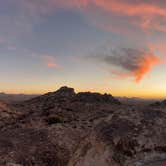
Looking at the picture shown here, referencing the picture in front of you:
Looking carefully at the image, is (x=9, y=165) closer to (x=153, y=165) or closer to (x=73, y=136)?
(x=73, y=136)

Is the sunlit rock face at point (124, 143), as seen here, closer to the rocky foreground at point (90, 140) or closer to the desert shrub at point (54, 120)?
the rocky foreground at point (90, 140)

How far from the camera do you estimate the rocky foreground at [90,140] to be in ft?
57.9

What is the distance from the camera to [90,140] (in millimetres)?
18953

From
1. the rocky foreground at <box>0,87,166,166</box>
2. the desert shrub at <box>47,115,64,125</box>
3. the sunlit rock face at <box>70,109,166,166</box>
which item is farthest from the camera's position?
the desert shrub at <box>47,115,64,125</box>

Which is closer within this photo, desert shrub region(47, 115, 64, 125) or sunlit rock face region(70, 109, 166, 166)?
sunlit rock face region(70, 109, 166, 166)

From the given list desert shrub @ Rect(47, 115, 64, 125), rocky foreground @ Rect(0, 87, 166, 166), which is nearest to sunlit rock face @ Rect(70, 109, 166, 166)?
rocky foreground @ Rect(0, 87, 166, 166)

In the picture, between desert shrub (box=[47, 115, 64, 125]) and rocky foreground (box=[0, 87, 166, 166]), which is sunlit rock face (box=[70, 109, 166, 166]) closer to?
rocky foreground (box=[0, 87, 166, 166])

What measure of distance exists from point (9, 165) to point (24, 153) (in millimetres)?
2331

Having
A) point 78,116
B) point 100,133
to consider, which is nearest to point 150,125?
point 100,133

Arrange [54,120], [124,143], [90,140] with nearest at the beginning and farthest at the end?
[124,143] < [90,140] < [54,120]

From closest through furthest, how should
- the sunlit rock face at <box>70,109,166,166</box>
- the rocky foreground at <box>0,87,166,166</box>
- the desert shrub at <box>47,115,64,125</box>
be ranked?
1. the sunlit rock face at <box>70,109,166,166</box>
2. the rocky foreground at <box>0,87,166,166</box>
3. the desert shrub at <box>47,115,64,125</box>

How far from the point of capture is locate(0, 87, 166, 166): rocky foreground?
57.9 feet

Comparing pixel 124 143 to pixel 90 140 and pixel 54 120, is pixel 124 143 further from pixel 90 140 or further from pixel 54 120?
pixel 54 120

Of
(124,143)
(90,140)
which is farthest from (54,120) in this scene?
(124,143)
